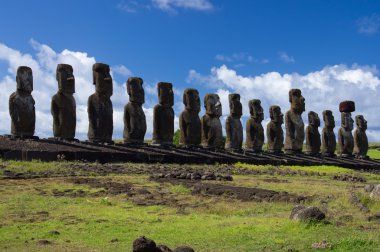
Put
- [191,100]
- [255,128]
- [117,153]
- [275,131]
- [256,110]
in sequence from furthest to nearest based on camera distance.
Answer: [275,131], [256,110], [255,128], [191,100], [117,153]

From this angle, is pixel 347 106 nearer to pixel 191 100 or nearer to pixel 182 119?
pixel 191 100

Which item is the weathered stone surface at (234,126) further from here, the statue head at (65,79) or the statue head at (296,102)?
the statue head at (65,79)

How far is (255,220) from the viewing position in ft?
26.5

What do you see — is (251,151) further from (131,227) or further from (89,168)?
(131,227)

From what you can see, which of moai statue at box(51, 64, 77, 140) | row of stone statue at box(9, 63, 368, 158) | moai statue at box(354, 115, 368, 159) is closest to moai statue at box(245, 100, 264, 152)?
row of stone statue at box(9, 63, 368, 158)

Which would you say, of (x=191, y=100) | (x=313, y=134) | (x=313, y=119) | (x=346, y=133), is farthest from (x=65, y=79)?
(x=346, y=133)

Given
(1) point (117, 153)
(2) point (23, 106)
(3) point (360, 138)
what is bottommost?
(1) point (117, 153)

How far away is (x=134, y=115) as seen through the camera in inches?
976

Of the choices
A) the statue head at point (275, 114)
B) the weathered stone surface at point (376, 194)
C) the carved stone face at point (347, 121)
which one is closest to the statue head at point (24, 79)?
the weathered stone surface at point (376, 194)

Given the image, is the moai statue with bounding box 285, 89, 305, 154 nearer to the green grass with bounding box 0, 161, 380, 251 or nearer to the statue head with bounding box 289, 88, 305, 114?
the statue head with bounding box 289, 88, 305, 114

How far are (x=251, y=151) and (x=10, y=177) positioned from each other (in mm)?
19783

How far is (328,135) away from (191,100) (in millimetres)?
14556

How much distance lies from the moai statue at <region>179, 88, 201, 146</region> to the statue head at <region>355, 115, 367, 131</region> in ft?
58.8

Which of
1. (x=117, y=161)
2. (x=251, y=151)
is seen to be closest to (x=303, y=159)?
(x=251, y=151)
